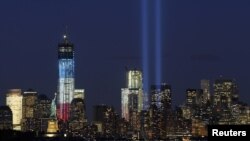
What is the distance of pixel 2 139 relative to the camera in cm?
11831

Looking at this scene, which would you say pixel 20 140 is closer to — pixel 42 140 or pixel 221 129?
pixel 42 140

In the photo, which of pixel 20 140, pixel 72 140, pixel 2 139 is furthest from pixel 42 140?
pixel 2 139

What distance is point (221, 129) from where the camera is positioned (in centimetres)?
2494

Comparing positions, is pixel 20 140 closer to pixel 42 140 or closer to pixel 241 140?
pixel 42 140

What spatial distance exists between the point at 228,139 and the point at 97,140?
176 m

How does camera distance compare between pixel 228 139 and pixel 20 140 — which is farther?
pixel 20 140

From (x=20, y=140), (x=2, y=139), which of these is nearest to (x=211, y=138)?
(x=2, y=139)

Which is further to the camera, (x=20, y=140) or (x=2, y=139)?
(x=20, y=140)

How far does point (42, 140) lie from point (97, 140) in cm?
4918

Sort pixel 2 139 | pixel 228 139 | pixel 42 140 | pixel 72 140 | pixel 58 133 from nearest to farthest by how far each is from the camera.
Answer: pixel 228 139 → pixel 2 139 → pixel 42 140 → pixel 72 140 → pixel 58 133

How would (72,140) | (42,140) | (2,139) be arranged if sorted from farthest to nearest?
(72,140) → (42,140) → (2,139)

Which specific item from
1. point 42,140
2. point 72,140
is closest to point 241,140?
point 42,140

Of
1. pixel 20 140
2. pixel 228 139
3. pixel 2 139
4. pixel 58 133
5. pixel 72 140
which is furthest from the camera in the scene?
pixel 58 133

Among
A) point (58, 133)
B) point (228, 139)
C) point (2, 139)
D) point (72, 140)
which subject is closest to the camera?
point (228, 139)
